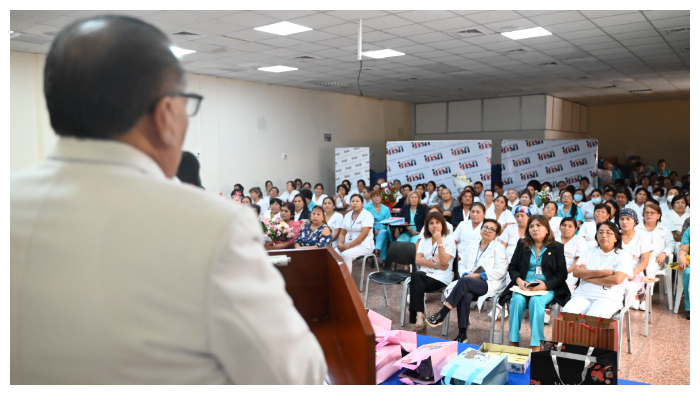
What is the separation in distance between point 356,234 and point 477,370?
14.1ft

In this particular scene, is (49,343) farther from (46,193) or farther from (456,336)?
(456,336)

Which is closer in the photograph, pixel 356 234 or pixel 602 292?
pixel 602 292

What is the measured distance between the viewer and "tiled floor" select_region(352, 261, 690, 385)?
3379mm

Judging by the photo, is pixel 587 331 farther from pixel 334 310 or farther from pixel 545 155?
pixel 545 155

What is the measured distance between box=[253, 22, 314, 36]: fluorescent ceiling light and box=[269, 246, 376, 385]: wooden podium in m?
4.49

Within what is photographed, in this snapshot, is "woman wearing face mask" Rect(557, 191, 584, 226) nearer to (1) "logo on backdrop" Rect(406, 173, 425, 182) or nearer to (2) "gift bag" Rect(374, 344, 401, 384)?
(1) "logo on backdrop" Rect(406, 173, 425, 182)

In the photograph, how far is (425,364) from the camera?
2033 millimetres

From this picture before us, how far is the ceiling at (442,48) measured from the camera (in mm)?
5289

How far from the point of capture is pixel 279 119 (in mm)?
10414

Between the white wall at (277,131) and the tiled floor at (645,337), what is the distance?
417cm

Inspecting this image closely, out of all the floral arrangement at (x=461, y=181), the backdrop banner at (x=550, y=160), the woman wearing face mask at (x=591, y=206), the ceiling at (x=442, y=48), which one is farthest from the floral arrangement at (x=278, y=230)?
the backdrop banner at (x=550, y=160)

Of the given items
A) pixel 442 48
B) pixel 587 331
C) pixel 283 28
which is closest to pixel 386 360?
pixel 587 331

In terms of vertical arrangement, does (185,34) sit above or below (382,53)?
below

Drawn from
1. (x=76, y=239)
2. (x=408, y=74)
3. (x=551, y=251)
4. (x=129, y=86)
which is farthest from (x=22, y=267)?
(x=408, y=74)
